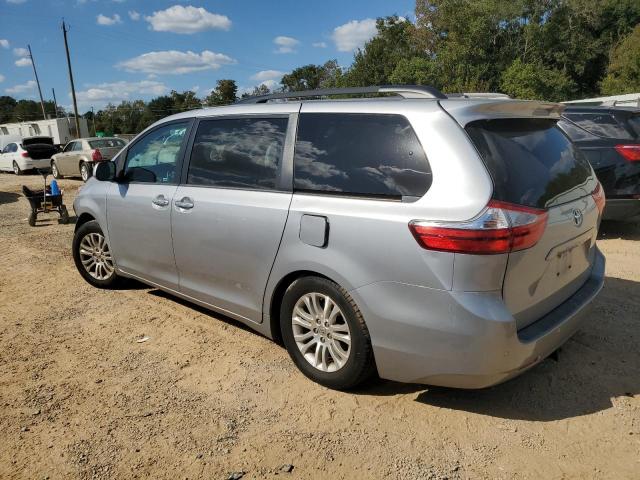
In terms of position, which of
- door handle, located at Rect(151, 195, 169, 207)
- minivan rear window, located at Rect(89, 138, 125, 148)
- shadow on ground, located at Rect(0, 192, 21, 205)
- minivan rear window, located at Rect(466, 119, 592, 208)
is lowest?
shadow on ground, located at Rect(0, 192, 21, 205)

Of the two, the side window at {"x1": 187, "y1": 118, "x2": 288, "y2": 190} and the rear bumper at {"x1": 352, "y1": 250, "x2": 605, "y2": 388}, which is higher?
the side window at {"x1": 187, "y1": 118, "x2": 288, "y2": 190}

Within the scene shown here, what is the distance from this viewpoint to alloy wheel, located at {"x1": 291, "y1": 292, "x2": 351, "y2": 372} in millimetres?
3018

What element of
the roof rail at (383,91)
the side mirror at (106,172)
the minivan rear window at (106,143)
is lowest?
the minivan rear window at (106,143)

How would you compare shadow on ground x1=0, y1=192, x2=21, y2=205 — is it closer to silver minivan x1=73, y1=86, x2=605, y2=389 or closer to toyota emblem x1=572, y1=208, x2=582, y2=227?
silver minivan x1=73, y1=86, x2=605, y2=389

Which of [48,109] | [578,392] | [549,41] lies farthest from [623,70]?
[48,109]

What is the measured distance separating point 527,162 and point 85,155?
17.3 meters

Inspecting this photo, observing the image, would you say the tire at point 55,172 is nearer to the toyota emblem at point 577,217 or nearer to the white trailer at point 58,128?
the white trailer at point 58,128

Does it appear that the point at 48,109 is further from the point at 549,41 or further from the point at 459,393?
the point at 459,393

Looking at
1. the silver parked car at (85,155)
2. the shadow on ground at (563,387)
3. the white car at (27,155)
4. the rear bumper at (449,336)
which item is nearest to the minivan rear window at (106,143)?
the silver parked car at (85,155)

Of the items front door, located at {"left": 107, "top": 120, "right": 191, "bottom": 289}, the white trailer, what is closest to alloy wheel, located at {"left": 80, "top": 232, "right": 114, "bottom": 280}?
front door, located at {"left": 107, "top": 120, "right": 191, "bottom": 289}

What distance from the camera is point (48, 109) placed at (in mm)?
92125

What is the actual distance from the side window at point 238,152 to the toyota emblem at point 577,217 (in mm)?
1813

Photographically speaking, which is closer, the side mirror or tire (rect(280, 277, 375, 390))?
tire (rect(280, 277, 375, 390))

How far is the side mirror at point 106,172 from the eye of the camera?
182 inches
